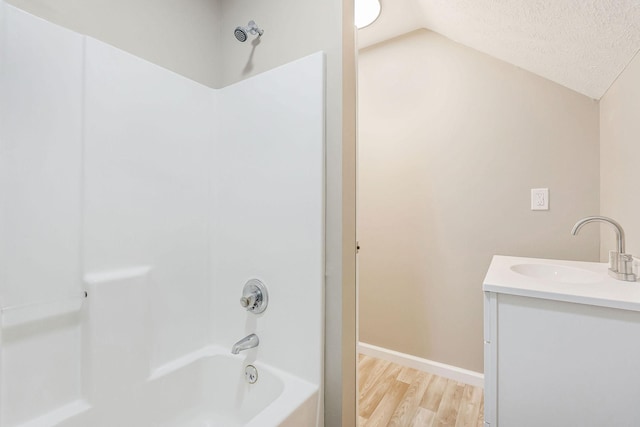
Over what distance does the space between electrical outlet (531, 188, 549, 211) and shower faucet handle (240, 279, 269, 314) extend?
5.48ft

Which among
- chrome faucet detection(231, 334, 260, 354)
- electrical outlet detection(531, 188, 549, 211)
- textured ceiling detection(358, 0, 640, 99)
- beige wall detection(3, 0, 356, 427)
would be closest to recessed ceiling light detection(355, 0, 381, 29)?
textured ceiling detection(358, 0, 640, 99)

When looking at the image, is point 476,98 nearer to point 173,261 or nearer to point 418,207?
point 418,207

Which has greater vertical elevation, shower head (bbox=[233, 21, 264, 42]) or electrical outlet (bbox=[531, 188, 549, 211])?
shower head (bbox=[233, 21, 264, 42])

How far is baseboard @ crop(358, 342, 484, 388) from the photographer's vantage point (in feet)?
6.38

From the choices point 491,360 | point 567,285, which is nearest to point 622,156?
point 567,285

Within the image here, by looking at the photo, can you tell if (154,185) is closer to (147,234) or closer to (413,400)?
(147,234)

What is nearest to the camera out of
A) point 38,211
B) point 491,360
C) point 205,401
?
point 38,211

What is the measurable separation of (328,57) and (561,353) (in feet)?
4.59

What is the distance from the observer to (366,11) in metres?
1.87

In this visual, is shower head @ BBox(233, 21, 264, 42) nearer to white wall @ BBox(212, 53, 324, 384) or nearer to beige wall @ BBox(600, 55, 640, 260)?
white wall @ BBox(212, 53, 324, 384)

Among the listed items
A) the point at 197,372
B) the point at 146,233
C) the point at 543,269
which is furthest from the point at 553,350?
the point at 146,233

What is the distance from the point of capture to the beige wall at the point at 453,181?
168 centimetres

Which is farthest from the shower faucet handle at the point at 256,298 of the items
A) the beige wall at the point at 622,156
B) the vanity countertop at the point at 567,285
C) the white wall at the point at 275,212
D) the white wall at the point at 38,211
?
the beige wall at the point at 622,156

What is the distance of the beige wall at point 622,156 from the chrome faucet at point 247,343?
167 cm
